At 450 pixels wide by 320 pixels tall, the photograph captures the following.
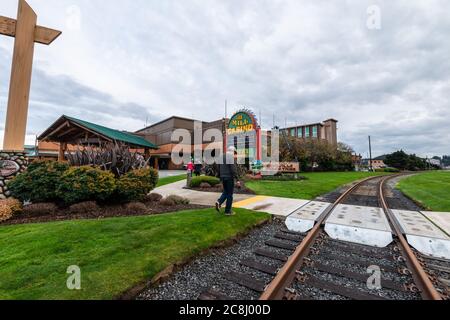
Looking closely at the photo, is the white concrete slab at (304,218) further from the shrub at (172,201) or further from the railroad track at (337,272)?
the shrub at (172,201)

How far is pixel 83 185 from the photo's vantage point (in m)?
5.62

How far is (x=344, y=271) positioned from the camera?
296 centimetres

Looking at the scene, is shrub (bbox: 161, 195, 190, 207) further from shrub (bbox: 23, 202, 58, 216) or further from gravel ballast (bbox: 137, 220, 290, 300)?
gravel ballast (bbox: 137, 220, 290, 300)

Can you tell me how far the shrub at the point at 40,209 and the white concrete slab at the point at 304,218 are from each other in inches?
257

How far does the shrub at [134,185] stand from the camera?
6270 millimetres

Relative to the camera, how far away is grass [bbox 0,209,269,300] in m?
2.34

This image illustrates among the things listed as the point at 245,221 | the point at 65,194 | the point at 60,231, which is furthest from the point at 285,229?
the point at 65,194

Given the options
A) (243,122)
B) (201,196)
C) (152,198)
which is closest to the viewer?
(152,198)

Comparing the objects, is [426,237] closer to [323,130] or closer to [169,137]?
[169,137]

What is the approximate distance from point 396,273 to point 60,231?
5977 millimetres

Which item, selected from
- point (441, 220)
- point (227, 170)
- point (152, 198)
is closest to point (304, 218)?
point (227, 170)

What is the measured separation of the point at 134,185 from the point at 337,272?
19.3ft

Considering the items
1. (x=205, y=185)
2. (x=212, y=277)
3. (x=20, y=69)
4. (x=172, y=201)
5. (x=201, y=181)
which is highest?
(x=20, y=69)

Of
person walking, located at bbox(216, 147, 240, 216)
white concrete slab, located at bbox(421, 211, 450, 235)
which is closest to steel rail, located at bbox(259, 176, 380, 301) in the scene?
person walking, located at bbox(216, 147, 240, 216)
